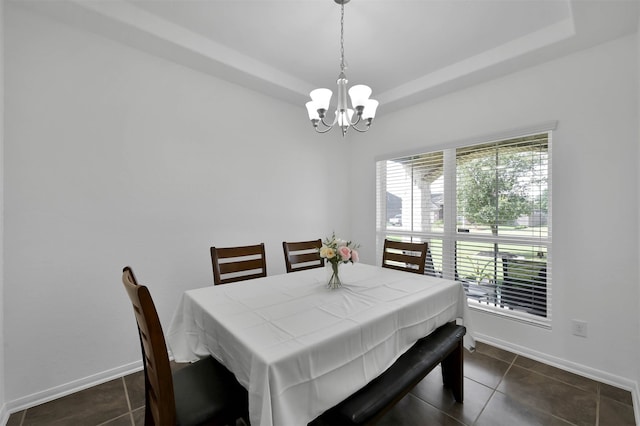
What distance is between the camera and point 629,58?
2023mm

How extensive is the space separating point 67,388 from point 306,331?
6.40 ft

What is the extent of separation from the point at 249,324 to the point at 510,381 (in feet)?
6.59

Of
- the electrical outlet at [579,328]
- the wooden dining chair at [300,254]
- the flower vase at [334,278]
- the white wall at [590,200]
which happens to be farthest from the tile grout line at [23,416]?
the electrical outlet at [579,328]

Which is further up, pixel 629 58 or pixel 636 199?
pixel 629 58

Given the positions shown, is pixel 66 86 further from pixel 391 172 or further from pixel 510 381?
pixel 510 381

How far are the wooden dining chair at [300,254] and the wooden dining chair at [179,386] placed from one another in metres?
1.09

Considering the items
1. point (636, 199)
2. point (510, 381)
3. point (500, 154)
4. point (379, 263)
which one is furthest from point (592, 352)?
point (379, 263)

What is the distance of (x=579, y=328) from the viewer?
2.22m

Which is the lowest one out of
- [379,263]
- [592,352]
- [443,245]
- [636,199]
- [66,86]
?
[592,352]

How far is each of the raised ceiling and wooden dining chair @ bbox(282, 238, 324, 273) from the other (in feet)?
5.24

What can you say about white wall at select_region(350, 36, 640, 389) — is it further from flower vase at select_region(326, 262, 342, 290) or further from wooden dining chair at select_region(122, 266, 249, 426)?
wooden dining chair at select_region(122, 266, 249, 426)

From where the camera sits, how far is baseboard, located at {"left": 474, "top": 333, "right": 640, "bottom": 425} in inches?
74.0

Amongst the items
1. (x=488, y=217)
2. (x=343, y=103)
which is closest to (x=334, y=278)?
(x=343, y=103)

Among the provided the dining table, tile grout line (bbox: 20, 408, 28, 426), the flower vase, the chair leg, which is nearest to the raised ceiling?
the flower vase
